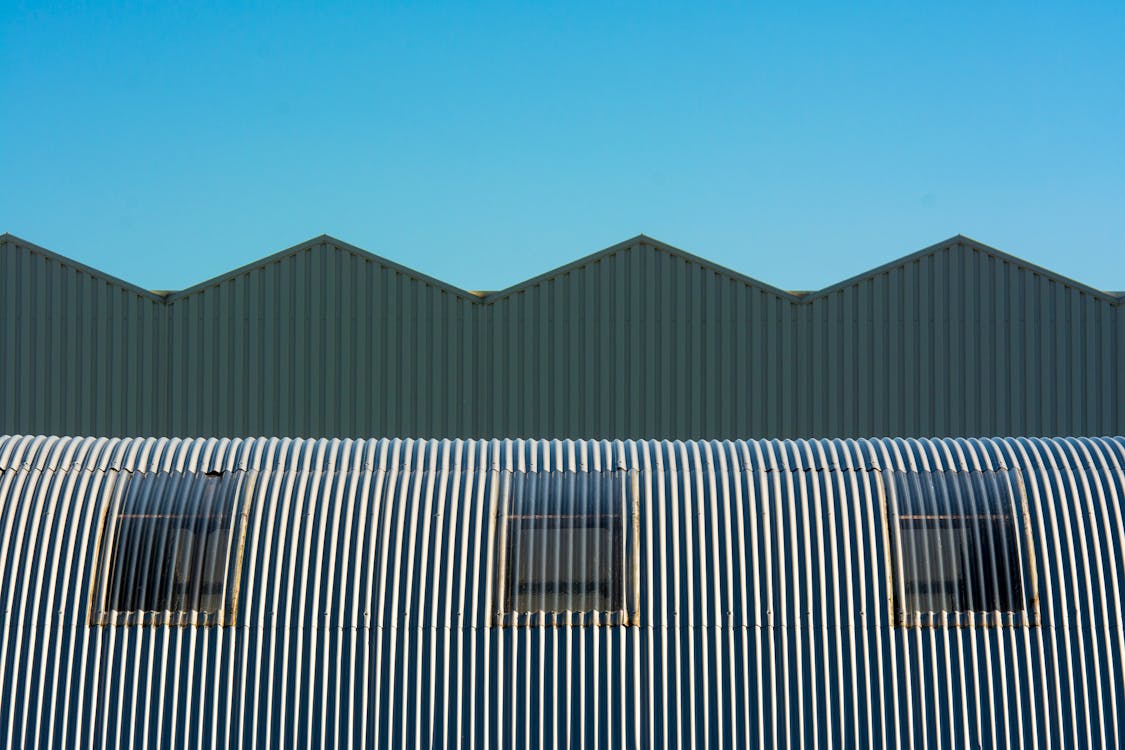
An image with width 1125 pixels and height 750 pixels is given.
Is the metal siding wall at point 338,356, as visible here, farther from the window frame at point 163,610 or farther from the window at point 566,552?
the window at point 566,552

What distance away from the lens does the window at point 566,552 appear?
11062 millimetres

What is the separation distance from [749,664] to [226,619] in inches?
191

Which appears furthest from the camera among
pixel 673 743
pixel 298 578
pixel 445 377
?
pixel 445 377

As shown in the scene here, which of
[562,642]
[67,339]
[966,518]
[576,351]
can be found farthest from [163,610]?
[67,339]

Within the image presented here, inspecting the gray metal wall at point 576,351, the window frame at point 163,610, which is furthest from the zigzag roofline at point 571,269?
the window frame at point 163,610

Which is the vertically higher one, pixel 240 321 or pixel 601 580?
pixel 240 321

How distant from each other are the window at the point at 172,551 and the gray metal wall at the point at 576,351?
12.9 meters

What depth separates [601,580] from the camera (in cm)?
1119

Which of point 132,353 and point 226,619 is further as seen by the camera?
point 132,353

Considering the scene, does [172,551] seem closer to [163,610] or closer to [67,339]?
[163,610]

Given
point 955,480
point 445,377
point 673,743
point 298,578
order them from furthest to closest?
point 445,377 → point 955,480 → point 298,578 → point 673,743

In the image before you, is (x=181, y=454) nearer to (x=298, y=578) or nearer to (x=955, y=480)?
(x=298, y=578)

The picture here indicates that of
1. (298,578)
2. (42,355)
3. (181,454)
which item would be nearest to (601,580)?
(298,578)

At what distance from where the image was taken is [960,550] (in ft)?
37.9
